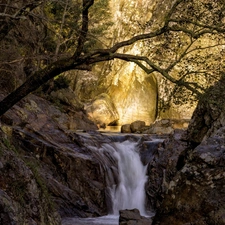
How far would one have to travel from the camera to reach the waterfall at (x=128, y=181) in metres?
16.2

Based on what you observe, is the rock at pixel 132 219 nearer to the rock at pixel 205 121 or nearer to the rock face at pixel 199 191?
the rock at pixel 205 121

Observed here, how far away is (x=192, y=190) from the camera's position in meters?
6.50

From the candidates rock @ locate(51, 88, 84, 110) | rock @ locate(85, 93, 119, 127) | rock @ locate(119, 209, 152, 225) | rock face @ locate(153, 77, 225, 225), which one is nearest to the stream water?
rock @ locate(119, 209, 152, 225)

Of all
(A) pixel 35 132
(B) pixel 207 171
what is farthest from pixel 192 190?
(A) pixel 35 132

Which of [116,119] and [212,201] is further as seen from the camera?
[116,119]

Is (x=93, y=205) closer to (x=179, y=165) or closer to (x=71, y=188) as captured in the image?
(x=71, y=188)

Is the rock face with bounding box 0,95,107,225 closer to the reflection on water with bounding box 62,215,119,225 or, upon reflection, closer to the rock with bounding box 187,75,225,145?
the reflection on water with bounding box 62,215,119,225

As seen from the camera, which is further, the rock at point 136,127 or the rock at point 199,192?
the rock at point 136,127

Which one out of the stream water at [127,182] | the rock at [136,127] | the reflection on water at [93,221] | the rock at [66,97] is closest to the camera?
the reflection on water at [93,221]

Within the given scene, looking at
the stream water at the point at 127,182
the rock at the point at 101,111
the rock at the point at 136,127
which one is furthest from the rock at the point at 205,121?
the rock at the point at 101,111

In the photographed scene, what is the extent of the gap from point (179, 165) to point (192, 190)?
6.19 m

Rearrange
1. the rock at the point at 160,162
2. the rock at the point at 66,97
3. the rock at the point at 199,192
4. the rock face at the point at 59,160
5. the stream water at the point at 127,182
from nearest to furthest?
the rock at the point at 199,192 < the rock face at the point at 59,160 < the stream water at the point at 127,182 < the rock at the point at 160,162 < the rock at the point at 66,97

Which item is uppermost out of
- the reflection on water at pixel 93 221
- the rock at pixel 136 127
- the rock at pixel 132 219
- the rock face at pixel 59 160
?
the rock at pixel 136 127

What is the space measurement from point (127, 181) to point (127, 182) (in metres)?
0.07
